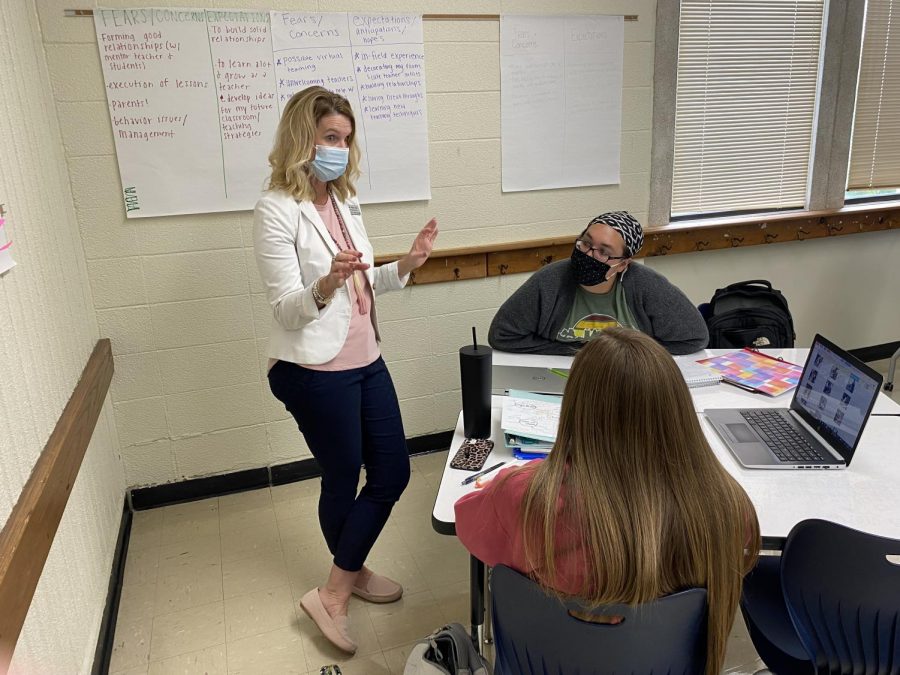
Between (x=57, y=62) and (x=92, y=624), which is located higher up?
(x=57, y=62)

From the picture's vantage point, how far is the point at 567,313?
2.32 meters

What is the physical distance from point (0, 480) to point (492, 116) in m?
2.32

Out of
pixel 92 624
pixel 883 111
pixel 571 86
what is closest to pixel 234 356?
pixel 92 624

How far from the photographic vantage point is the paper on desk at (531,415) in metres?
1.62

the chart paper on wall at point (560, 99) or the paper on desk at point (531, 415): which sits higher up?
the chart paper on wall at point (560, 99)

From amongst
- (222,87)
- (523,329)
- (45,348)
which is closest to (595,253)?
(523,329)

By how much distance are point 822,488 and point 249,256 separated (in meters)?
2.15

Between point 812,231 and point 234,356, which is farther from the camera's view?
point 812,231

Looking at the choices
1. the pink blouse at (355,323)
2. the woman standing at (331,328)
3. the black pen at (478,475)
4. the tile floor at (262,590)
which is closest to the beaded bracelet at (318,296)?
the woman standing at (331,328)

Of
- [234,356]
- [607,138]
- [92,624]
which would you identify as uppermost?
[607,138]

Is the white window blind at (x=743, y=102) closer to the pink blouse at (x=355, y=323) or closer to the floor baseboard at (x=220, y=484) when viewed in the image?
the pink blouse at (x=355, y=323)

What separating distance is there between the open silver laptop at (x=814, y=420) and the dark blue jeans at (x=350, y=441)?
917 mm

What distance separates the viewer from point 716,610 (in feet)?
3.50

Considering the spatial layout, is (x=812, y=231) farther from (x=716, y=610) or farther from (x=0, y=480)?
(x=0, y=480)
